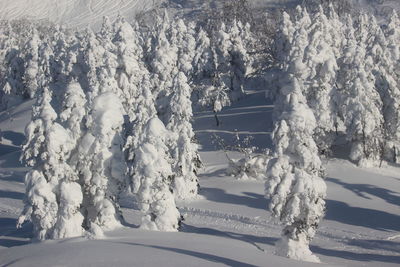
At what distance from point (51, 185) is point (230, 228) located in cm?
1421

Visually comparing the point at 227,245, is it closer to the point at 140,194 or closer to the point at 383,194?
the point at 140,194

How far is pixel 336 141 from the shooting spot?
5441 cm

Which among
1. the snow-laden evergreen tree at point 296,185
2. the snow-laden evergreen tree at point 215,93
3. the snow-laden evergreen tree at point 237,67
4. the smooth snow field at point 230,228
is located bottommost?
the smooth snow field at point 230,228

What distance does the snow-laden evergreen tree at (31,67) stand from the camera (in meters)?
85.9

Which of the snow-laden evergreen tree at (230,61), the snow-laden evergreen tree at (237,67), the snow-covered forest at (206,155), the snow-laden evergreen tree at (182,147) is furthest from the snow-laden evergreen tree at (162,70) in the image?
the snow-laden evergreen tree at (237,67)

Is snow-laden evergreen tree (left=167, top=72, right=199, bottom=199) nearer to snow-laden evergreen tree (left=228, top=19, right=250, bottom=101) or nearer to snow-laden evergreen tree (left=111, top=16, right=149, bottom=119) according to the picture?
snow-laden evergreen tree (left=111, top=16, right=149, bottom=119)

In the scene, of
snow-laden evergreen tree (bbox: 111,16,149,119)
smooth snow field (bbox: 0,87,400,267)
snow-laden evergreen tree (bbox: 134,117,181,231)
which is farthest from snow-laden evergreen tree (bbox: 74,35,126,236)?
snow-laden evergreen tree (bbox: 111,16,149,119)

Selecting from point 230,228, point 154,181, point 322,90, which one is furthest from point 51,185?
point 322,90

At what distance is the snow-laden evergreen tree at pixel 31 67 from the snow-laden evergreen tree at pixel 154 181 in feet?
201

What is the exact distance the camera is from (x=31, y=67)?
85.9m

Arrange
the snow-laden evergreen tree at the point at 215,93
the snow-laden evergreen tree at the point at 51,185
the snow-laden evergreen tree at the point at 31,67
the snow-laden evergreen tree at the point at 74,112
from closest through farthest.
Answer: the snow-laden evergreen tree at the point at 51,185 → the snow-laden evergreen tree at the point at 74,112 → the snow-laden evergreen tree at the point at 215,93 → the snow-laden evergreen tree at the point at 31,67

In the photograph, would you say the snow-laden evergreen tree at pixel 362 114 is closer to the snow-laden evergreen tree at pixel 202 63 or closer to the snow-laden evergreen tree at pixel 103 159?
the snow-laden evergreen tree at pixel 202 63

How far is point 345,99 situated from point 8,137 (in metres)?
45.8

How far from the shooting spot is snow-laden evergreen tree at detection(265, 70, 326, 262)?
25844mm
